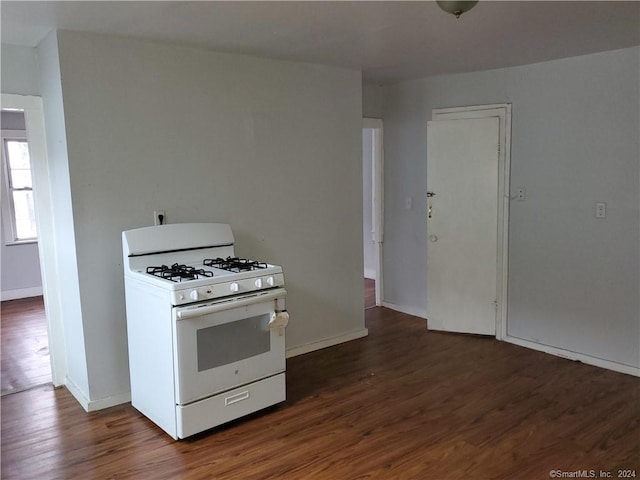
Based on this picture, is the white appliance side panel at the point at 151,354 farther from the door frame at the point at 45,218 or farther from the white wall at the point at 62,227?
the door frame at the point at 45,218

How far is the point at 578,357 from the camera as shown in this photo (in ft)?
12.7

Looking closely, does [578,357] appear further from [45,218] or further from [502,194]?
[45,218]

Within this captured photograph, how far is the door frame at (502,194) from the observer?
13.7 feet

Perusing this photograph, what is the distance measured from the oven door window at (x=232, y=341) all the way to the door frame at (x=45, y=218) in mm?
1361

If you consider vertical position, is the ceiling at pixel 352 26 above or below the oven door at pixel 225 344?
above

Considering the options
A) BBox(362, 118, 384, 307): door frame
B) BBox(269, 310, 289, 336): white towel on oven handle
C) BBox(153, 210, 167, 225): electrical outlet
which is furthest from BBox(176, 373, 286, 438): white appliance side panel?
BBox(362, 118, 384, 307): door frame

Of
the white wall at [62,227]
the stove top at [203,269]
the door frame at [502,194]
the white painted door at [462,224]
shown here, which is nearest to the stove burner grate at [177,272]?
the stove top at [203,269]

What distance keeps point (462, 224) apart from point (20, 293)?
17.3 ft

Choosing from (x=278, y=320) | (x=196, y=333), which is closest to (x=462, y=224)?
(x=278, y=320)

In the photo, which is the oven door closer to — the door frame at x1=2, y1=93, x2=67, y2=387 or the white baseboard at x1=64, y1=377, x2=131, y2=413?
the white baseboard at x1=64, y1=377, x2=131, y2=413

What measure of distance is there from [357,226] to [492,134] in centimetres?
136

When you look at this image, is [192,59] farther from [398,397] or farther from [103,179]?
[398,397]

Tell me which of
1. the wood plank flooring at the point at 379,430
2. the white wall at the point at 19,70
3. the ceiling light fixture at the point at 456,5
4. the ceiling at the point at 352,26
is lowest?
the wood plank flooring at the point at 379,430

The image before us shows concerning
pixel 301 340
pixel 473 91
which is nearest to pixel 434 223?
pixel 473 91
